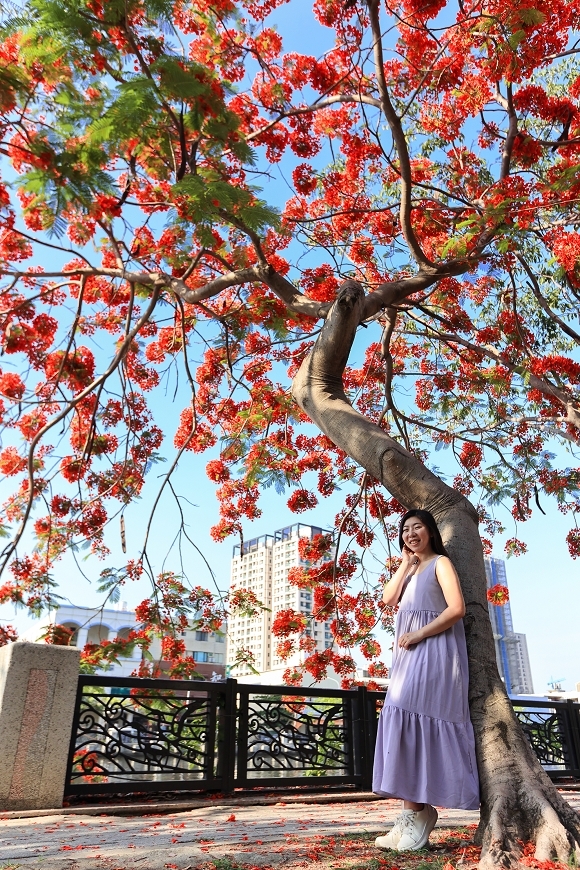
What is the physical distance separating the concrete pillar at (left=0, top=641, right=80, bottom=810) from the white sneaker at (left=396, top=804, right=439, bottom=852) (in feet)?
8.86

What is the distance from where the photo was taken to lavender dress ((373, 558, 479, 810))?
2510 mm

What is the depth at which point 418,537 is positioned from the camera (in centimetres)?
301

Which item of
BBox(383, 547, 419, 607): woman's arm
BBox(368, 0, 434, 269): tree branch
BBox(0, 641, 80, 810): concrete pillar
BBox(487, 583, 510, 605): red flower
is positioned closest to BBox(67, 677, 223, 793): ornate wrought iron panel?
BBox(0, 641, 80, 810): concrete pillar

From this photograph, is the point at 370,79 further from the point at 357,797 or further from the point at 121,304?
the point at 357,797

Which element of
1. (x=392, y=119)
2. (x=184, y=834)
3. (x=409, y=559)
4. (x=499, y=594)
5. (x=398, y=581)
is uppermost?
(x=392, y=119)

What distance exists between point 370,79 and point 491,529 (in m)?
6.28

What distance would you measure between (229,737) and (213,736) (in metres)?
0.14

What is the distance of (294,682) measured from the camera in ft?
22.9

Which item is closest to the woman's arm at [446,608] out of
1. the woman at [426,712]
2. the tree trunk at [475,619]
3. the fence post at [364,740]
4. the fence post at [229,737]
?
the woman at [426,712]

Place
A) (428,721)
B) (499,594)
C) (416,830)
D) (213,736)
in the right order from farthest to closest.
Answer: (499,594)
(213,736)
(428,721)
(416,830)

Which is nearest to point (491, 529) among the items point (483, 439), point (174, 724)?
point (483, 439)

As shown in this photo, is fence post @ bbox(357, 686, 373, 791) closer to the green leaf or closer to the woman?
the woman

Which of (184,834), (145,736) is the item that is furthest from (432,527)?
(145,736)

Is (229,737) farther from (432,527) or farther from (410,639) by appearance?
(432,527)
